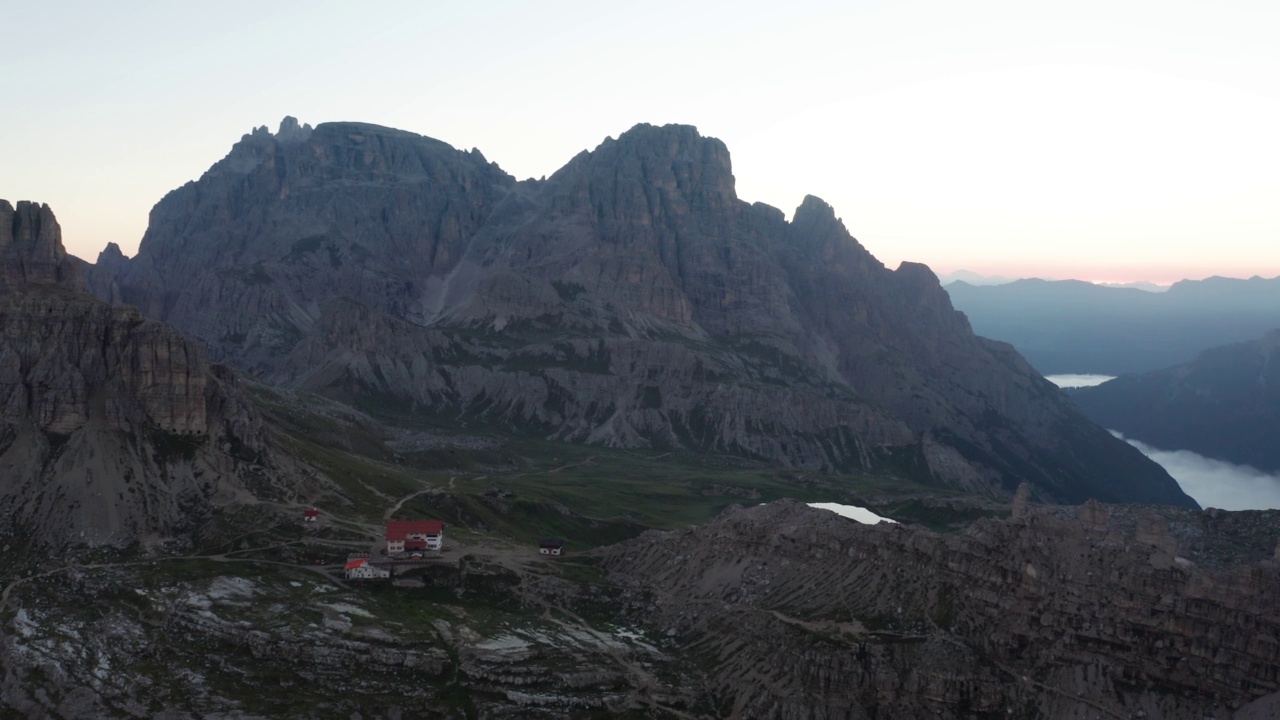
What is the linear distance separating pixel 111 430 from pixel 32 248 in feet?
167

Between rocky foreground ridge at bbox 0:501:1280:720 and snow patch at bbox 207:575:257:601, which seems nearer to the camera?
rocky foreground ridge at bbox 0:501:1280:720

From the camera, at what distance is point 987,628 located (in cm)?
10538

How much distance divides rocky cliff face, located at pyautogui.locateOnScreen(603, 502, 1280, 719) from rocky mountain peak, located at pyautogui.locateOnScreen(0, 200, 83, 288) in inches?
5452

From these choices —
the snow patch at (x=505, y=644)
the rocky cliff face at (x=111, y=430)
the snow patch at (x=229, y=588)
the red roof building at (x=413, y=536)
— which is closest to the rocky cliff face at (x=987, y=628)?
the snow patch at (x=505, y=644)

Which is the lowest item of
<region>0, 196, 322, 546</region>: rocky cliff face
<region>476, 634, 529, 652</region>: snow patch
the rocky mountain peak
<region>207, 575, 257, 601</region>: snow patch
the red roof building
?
<region>476, 634, 529, 652</region>: snow patch

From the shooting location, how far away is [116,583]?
130875mm

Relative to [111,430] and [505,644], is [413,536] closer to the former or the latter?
[505,644]

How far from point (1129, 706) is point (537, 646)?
62237 millimetres

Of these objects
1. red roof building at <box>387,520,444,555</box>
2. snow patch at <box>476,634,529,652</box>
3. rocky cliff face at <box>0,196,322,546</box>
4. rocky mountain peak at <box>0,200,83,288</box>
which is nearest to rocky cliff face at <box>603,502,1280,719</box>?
snow patch at <box>476,634,529,652</box>

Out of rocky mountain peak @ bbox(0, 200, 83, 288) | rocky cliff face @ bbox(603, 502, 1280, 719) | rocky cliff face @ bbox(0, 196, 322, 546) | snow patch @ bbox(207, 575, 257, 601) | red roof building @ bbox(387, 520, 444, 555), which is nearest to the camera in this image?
rocky cliff face @ bbox(603, 502, 1280, 719)

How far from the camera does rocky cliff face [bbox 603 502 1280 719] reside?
313 feet

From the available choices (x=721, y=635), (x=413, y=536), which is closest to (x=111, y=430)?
(x=413, y=536)

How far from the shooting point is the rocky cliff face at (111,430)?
150 metres

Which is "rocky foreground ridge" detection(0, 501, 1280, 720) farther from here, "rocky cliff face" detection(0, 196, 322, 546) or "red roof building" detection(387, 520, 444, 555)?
"rocky cliff face" detection(0, 196, 322, 546)
